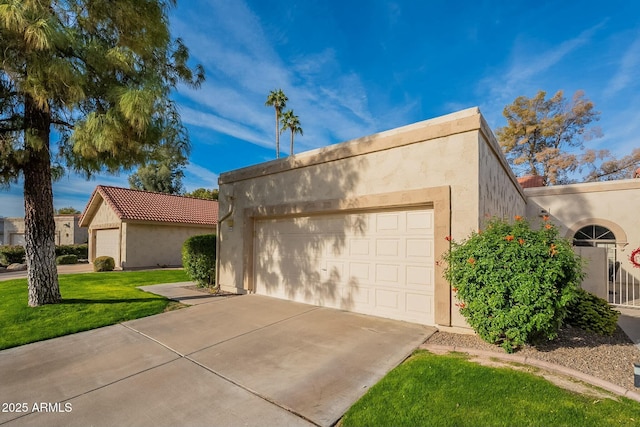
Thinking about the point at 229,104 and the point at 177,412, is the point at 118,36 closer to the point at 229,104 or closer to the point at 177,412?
the point at 229,104

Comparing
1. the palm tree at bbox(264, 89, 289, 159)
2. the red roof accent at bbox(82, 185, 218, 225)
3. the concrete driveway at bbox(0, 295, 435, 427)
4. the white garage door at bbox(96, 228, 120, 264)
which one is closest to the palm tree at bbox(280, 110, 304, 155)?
the palm tree at bbox(264, 89, 289, 159)

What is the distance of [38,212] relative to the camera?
24.9 ft

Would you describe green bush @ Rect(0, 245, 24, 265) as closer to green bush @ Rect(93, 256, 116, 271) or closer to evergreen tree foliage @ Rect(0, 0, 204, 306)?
green bush @ Rect(93, 256, 116, 271)

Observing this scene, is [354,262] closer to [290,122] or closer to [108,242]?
[108,242]

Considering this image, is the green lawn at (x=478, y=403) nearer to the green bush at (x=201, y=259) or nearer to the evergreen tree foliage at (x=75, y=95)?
the evergreen tree foliage at (x=75, y=95)

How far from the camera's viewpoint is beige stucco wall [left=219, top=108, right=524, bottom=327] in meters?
5.75

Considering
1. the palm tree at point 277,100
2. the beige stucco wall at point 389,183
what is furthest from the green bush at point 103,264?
the palm tree at point 277,100

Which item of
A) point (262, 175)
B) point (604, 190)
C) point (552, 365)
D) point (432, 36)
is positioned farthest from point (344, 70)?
point (552, 365)

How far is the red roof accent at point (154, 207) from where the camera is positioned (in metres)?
19.1

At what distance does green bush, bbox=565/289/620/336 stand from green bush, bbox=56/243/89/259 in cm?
3136

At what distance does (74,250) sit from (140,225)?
11097 mm

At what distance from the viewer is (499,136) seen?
28.6 metres

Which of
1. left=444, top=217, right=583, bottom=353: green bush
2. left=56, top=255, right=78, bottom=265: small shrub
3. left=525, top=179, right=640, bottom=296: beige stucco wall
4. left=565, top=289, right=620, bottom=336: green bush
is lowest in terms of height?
left=56, top=255, right=78, bottom=265: small shrub

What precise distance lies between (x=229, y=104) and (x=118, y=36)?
5377mm
